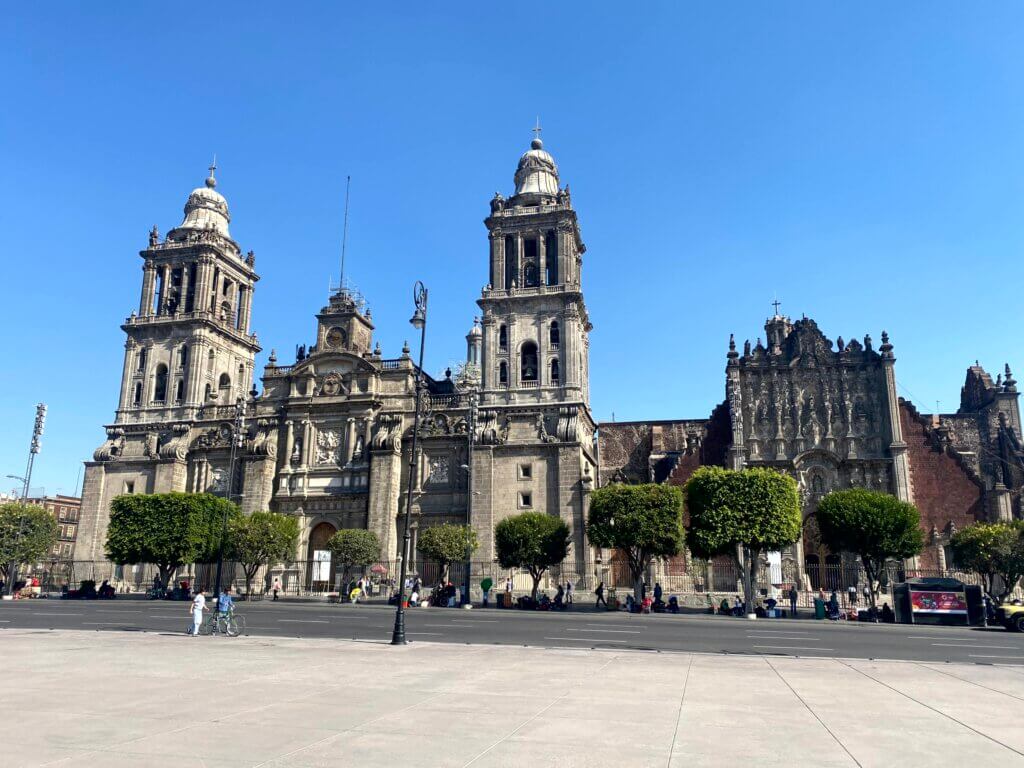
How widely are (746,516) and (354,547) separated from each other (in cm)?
2470

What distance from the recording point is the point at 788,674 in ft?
51.4

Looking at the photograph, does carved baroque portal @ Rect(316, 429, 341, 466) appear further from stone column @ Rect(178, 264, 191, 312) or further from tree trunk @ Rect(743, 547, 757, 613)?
tree trunk @ Rect(743, 547, 757, 613)

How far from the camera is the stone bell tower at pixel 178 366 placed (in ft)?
204

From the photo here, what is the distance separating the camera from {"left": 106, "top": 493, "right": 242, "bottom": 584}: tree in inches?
1971

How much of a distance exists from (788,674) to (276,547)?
129 ft

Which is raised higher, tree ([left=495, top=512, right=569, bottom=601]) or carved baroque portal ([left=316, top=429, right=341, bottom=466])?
carved baroque portal ([left=316, top=429, right=341, bottom=466])

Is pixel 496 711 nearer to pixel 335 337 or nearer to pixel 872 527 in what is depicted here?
pixel 872 527

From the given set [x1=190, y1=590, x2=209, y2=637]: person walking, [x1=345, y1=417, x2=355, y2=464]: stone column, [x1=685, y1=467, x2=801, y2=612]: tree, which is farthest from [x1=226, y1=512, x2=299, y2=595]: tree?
[x1=685, y1=467, x2=801, y2=612]: tree

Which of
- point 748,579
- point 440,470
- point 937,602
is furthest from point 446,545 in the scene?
point 937,602

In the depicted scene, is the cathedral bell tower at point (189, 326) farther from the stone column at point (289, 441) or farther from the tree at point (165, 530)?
the tree at point (165, 530)

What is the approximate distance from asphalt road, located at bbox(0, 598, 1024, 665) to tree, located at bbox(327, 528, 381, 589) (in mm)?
11517

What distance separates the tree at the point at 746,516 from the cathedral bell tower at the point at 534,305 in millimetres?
14553

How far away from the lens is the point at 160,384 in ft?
218

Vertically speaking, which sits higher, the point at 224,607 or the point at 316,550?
the point at 316,550
